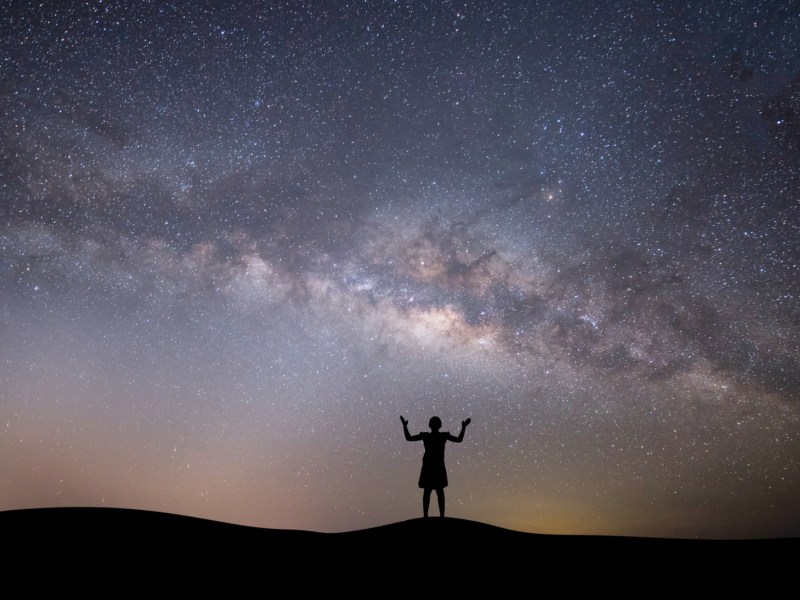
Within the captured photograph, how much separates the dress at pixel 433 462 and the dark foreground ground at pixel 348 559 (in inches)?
49.4

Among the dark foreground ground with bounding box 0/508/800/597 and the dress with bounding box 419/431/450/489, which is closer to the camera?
the dark foreground ground with bounding box 0/508/800/597

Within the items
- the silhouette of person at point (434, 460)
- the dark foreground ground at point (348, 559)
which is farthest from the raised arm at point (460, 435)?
the dark foreground ground at point (348, 559)

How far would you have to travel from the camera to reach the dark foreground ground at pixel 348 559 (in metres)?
5.43

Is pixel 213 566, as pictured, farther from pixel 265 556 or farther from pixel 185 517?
pixel 185 517

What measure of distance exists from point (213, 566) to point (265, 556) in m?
0.74

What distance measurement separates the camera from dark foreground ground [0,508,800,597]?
5.43m

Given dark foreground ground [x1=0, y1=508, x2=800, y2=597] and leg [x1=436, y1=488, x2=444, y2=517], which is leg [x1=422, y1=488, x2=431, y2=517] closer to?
leg [x1=436, y1=488, x2=444, y2=517]

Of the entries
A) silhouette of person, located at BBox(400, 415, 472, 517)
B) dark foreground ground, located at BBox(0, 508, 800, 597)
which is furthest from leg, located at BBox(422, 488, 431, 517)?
dark foreground ground, located at BBox(0, 508, 800, 597)

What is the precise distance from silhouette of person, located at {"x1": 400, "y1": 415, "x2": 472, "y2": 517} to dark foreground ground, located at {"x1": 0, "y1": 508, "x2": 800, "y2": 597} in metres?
1.26

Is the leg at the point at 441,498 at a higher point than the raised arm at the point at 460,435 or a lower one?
lower

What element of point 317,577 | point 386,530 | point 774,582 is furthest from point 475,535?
point 774,582

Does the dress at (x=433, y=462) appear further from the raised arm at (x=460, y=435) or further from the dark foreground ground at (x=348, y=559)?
the dark foreground ground at (x=348, y=559)

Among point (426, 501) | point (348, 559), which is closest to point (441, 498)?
point (426, 501)

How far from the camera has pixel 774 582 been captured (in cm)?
554
